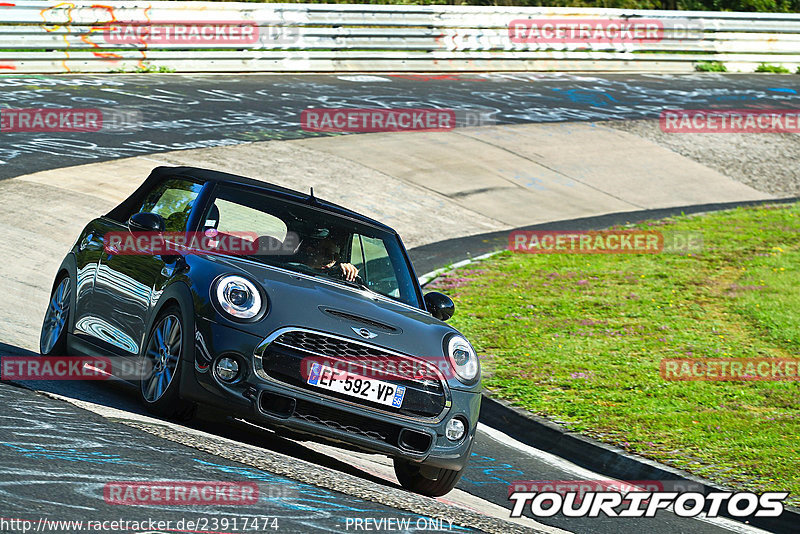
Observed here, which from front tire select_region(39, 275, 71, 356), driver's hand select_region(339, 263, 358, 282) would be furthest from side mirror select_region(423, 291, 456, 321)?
front tire select_region(39, 275, 71, 356)

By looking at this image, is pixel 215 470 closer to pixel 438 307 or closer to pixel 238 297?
pixel 238 297

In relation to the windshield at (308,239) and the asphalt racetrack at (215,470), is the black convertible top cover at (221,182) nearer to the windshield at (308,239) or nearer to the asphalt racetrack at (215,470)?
the windshield at (308,239)

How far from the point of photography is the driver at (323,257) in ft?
22.7

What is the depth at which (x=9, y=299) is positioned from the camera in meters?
9.91

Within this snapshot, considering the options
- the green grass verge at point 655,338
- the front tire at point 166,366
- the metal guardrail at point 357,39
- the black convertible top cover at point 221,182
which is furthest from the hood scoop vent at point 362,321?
the metal guardrail at point 357,39

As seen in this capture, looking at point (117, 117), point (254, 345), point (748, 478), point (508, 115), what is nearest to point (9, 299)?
point (254, 345)

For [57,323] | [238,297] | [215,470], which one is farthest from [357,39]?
[215,470]

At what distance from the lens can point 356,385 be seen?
5.94 metres

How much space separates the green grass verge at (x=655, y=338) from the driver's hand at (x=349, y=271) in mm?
2467

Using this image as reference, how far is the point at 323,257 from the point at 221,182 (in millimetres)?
828

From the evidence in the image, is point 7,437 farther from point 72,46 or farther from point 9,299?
point 72,46

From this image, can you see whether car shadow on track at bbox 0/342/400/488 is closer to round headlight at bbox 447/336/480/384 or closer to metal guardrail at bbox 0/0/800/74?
round headlight at bbox 447/336/480/384

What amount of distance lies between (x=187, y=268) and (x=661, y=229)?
11662 mm

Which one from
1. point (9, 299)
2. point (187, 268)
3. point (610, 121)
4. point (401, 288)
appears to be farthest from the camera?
point (610, 121)
